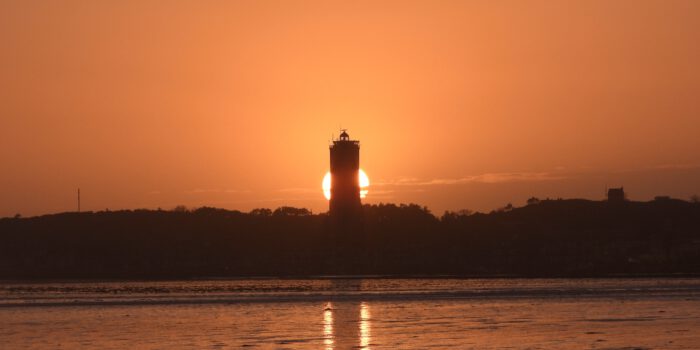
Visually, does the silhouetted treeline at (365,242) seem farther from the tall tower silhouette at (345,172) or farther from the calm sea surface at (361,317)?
the calm sea surface at (361,317)

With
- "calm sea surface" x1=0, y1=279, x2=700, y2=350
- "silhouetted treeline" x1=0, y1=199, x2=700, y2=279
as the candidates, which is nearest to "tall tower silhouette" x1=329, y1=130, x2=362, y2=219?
"silhouetted treeline" x1=0, y1=199, x2=700, y2=279

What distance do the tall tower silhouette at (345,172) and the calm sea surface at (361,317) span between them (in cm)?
2041

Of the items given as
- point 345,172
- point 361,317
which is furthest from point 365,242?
point 361,317

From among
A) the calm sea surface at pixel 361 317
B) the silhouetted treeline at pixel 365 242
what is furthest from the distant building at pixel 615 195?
the calm sea surface at pixel 361 317

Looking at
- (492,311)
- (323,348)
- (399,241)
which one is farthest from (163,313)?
(399,241)

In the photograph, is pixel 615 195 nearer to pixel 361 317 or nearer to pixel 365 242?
pixel 365 242

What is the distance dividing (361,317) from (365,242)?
5310cm

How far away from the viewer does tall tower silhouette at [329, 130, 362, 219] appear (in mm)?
97750

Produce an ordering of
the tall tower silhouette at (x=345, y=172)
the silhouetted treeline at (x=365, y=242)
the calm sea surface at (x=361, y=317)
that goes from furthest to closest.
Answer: the silhouetted treeline at (x=365, y=242) < the tall tower silhouette at (x=345, y=172) < the calm sea surface at (x=361, y=317)

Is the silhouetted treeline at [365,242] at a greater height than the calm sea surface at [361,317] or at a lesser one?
greater

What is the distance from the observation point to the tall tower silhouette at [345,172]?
97.8 metres

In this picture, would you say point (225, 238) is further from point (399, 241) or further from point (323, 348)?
point (323, 348)

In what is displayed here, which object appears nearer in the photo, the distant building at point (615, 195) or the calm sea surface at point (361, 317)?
the calm sea surface at point (361, 317)

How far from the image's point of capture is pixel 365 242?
10450 centimetres
